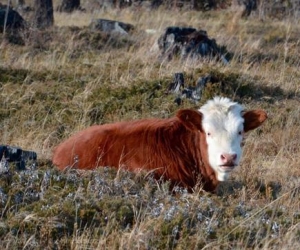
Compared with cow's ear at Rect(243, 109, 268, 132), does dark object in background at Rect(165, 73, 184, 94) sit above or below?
below

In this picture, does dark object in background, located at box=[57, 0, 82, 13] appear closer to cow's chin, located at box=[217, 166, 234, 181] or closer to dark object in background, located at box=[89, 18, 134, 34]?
dark object in background, located at box=[89, 18, 134, 34]

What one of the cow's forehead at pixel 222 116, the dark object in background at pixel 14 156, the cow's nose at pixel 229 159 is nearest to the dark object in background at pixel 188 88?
the cow's forehead at pixel 222 116

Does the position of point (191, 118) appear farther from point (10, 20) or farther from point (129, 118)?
point (10, 20)

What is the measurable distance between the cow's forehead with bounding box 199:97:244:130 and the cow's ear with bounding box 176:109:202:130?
60 mm

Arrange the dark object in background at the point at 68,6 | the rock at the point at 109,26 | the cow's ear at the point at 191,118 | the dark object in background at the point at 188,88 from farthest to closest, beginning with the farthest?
the dark object in background at the point at 68,6, the rock at the point at 109,26, the dark object in background at the point at 188,88, the cow's ear at the point at 191,118

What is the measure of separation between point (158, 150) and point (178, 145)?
22 cm

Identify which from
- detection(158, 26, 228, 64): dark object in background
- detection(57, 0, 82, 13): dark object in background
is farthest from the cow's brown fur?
detection(57, 0, 82, 13): dark object in background

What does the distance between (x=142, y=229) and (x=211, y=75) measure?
21.3 ft

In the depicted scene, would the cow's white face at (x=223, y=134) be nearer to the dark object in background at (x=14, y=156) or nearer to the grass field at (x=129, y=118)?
the grass field at (x=129, y=118)

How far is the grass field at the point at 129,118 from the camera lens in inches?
223

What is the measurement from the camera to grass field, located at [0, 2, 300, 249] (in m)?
5.68

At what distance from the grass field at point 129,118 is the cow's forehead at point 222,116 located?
607 millimetres

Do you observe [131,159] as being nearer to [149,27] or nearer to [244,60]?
[244,60]

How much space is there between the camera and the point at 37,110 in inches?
426
